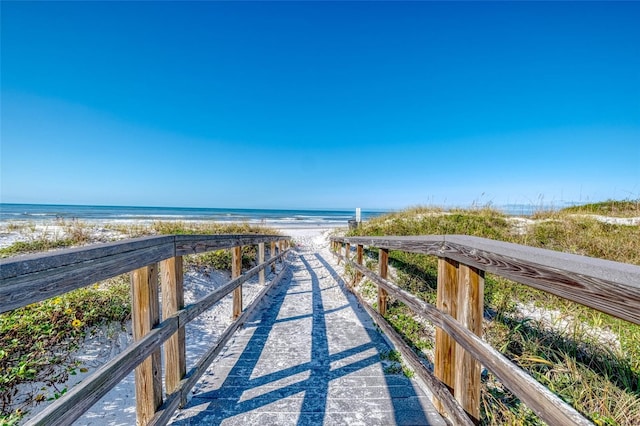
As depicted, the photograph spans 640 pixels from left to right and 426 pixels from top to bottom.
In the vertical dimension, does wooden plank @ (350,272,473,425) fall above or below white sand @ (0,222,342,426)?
above

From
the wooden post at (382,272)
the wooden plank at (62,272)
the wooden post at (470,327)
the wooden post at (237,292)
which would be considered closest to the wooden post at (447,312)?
the wooden post at (470,327)

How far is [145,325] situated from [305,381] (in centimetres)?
139

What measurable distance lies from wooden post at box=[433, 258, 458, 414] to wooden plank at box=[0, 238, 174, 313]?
71.8 inches

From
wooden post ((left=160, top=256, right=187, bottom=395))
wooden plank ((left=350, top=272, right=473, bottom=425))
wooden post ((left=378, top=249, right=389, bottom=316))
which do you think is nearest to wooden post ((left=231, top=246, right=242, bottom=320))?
wooden post ((left=160, top=256, right=187, bottom=395))

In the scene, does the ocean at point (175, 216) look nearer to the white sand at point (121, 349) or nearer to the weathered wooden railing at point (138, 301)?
the white sand at point (121, 349)

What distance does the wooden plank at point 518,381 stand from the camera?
961mm

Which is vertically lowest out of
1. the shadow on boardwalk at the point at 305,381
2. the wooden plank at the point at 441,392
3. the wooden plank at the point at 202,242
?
the shadow on boardwalk at the point at 305,381

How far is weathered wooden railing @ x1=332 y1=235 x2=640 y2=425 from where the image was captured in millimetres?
891

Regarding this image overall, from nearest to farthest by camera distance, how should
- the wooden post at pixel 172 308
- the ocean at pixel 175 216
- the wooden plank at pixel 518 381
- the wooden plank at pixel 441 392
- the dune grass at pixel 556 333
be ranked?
the wooden plank at pixel 518 381 → the wooden plank at pixel 441 392 → the dune grass at pixel 556 333 → the wooden post at pixel 172 308 → the ocean at pixel 175 216

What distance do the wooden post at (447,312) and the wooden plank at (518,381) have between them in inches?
3.2

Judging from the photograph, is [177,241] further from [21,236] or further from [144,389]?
[21,236]

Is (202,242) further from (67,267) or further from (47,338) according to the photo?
(47,338)

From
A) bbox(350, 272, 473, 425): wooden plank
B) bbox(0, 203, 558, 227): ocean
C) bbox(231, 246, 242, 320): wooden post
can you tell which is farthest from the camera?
bbox(0, 203, 558, 227): ocean

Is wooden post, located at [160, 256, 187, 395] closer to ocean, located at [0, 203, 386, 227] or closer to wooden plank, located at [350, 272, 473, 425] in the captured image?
wooden plank, located at [350, 272, 473, 425]
